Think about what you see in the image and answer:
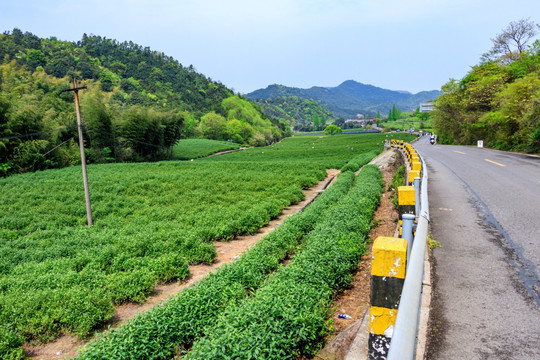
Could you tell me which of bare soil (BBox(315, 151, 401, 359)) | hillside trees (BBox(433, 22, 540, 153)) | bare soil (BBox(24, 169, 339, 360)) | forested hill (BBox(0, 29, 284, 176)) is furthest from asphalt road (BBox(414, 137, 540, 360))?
forested hill (BBox(0, 29, 284, 176))

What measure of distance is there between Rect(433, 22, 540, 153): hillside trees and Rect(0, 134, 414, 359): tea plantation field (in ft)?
49.3

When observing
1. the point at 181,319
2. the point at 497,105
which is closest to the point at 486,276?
the point at 181,319

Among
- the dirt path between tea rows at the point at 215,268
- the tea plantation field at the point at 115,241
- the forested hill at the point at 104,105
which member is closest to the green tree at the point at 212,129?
the forested hill at the point at 104,105

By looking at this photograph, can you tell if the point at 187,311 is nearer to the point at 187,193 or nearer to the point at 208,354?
the point at 208,354

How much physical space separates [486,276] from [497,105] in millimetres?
33924

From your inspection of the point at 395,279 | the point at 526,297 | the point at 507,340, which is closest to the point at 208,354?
the point at 395,279

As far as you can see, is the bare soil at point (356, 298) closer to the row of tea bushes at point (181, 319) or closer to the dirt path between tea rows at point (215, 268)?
the dirt path between tea rows at point (215, 268)

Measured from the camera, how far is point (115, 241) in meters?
11.5

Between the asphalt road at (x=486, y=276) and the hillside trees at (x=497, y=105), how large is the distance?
55.7ft

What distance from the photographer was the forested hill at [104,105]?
2997 cm

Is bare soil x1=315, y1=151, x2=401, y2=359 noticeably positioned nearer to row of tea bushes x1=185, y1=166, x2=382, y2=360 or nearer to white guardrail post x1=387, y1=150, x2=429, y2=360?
row of tea bushes x1=185, y1=166, x2=382, y2=360

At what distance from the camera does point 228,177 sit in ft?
83.3

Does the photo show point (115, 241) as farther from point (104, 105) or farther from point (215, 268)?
point (104, 105)

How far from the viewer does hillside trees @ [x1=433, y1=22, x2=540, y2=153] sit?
72.1 ft
